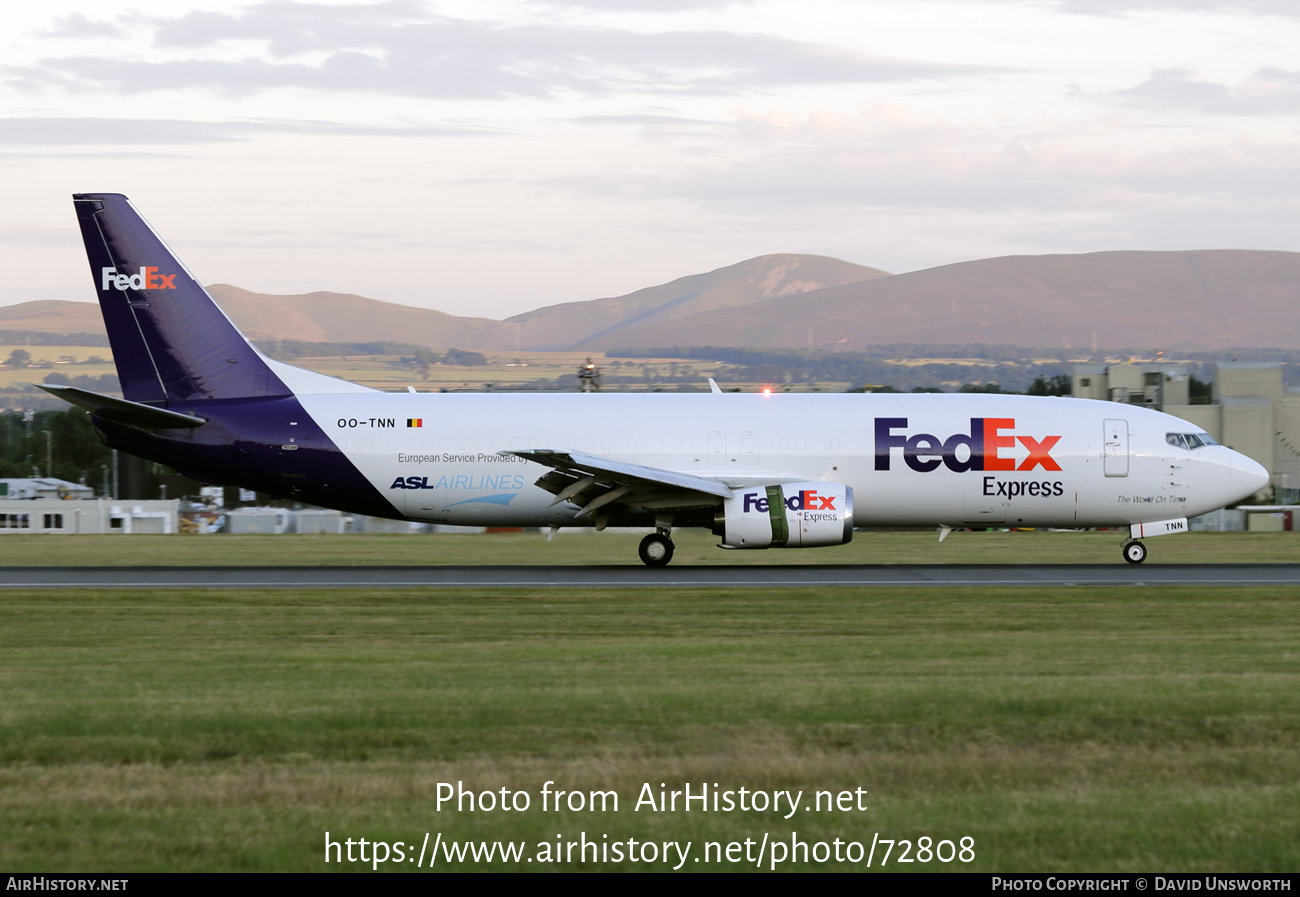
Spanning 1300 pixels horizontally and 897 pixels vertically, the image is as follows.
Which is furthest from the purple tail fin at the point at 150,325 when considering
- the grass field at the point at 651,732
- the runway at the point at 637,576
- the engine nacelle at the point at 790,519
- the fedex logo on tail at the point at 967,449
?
the fedex logo on tail at the point at 967,449

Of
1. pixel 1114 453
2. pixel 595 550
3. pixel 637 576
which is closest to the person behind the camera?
pixel 637 576

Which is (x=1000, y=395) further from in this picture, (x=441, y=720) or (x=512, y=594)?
(x=441, y=720)

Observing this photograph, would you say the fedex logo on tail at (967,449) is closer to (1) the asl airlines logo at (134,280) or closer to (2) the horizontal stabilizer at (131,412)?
(2) the horizontal stabilizer at (131,412)

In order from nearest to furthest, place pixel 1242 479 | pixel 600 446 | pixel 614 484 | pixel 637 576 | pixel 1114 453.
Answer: pixel 637 576 → pixel 614 484 → pixel 1114 453 → pixel 600 446 → pixel 1242 479

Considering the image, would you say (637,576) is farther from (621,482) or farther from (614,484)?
(614,484)

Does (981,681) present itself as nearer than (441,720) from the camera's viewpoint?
No

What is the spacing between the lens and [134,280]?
29.2 metres

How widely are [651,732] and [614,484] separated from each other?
1731 centimetres

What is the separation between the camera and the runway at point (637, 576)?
79.5ft

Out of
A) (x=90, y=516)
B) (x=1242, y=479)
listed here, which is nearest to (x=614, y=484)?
(x=1242, y=479)

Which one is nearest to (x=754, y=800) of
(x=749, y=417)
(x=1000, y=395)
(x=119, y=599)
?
(x=119, y=599)

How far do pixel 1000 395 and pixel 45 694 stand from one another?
22987mm

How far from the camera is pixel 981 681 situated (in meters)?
12.7

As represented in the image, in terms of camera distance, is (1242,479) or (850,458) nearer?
(850,458)
